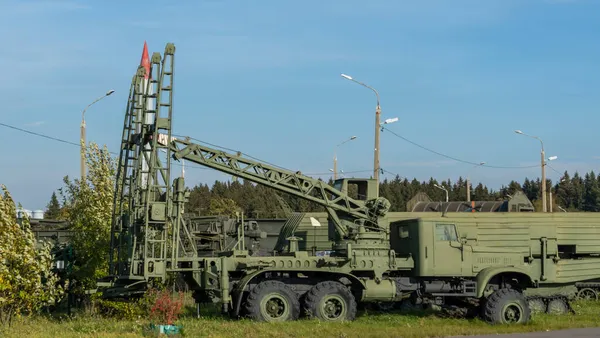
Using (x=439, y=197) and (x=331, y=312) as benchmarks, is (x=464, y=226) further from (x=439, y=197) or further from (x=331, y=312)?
(x=439, y=197)

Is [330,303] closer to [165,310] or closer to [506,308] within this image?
[165,310]

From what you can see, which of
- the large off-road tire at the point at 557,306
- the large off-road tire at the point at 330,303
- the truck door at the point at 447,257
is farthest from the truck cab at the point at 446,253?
the large off-road tire at the point at 330,303

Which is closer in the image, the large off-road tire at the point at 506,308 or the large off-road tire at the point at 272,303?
the large off-road tire at the point at 272,303

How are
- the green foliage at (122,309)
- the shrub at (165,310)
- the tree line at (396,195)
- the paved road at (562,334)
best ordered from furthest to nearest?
the tree line at (396,195), the green foliage at (122,309), the shrub at (165,310), the paved road at (562,334)

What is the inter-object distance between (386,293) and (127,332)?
684 centimetres

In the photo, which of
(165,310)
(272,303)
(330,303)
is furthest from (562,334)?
(165,310)

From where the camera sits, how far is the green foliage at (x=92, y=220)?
23.2 meters

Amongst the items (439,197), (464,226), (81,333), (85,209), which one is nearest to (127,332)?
(81,333)

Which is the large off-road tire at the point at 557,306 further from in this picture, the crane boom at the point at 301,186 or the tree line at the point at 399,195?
the tree line at the point at 399,195

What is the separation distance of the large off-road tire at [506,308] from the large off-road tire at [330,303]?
3.39 meters

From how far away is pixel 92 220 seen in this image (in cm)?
2336

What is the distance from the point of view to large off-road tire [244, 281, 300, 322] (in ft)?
66.7

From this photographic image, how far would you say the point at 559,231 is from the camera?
88.3 feet

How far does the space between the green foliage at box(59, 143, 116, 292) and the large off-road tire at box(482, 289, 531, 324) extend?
33.3 ft
